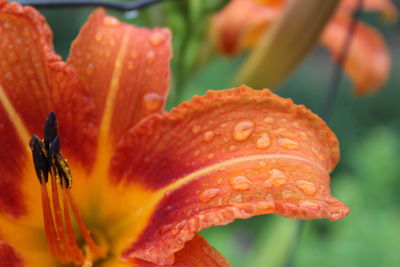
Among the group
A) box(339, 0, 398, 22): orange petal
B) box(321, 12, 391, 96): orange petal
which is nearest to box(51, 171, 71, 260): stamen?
box(321, 12, 391, 96): orange petal

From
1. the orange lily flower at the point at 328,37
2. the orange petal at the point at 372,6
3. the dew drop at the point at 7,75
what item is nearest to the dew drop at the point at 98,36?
the dew drop at the point at 7,75

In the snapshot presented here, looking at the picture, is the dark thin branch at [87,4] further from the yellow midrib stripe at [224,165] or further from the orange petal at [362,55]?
the orange petal at [362,55]

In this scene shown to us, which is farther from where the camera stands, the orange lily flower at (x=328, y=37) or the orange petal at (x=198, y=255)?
the orange lily flower at (x=328, y=37)

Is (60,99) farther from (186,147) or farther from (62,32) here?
(62,32)

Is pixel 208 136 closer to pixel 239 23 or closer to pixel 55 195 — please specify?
pixel 55 195

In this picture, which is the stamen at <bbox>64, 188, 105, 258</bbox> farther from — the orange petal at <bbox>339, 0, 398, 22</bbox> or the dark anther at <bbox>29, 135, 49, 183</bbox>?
the orange petal at <bbox>339, 0, 398, 22</bbox>

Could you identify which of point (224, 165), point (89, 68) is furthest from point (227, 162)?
point (89, 68)
